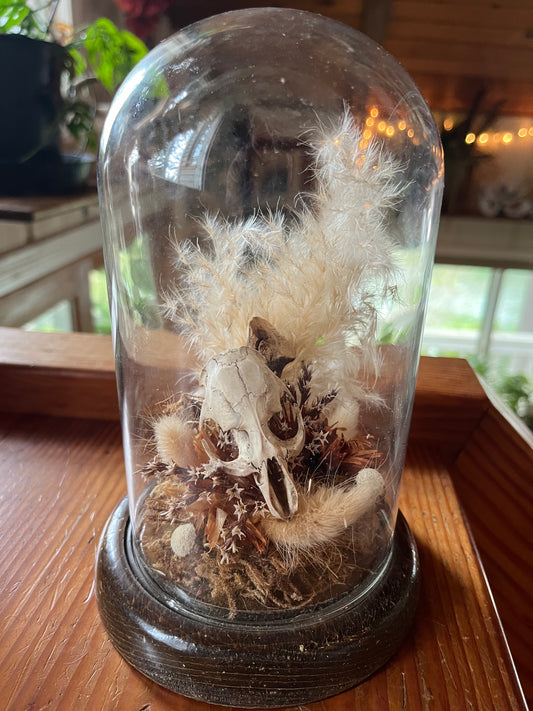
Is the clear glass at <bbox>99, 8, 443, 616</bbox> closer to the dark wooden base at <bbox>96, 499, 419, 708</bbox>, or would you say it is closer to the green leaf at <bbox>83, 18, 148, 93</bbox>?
the dark wooden base at <bbox>96, 499, 419, 708</bbox>

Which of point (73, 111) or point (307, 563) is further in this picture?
point (73, 111)

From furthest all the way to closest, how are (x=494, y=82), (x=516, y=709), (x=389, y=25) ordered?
1. (x=494, y=82)
2. (x=389, y=25)
3. (x=516, y=709)

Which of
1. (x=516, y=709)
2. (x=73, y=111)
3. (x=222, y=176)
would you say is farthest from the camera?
(x=73, y=111)

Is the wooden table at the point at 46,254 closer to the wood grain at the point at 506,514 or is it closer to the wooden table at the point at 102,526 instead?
the wooden table at the point at 102,526

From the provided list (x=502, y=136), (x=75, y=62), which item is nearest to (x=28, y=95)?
(x=75, y=62)

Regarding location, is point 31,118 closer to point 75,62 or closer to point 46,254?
point 75,62

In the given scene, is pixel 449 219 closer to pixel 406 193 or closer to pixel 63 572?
pixel 406 193

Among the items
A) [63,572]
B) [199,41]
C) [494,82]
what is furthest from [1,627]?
[494,82]
